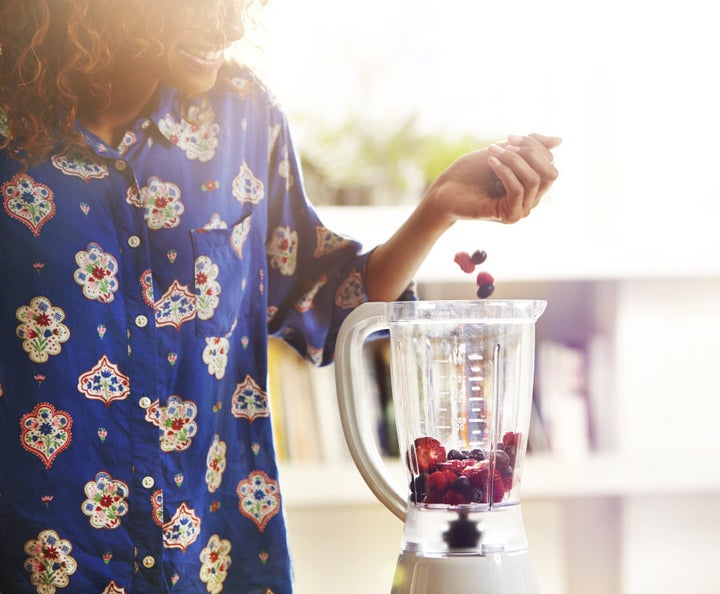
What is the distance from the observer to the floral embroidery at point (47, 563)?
84cm

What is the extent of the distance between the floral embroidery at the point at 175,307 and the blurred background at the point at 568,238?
103 centimetres

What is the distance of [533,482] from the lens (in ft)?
6.54

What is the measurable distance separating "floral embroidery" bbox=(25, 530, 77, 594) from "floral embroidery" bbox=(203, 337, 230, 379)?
209 millimetres

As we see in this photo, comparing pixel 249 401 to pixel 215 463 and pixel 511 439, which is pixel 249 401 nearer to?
pixel 215 463

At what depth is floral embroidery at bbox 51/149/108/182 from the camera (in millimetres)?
870

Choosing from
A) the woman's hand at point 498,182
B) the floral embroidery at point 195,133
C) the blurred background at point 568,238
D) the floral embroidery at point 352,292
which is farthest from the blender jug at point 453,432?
the blurred background at point 568,238

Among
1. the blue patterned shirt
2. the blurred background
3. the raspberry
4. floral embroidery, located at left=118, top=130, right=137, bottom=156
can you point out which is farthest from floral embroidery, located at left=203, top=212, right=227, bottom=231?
the blurred background

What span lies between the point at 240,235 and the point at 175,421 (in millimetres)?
201

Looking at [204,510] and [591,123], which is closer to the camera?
[204,510]

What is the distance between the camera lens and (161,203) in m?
0.92

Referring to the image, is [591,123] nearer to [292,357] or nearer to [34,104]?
[292,357]

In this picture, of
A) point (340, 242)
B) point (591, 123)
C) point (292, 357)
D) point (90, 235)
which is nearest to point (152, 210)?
point (90, 235)

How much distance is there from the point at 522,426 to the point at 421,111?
165 centimetres

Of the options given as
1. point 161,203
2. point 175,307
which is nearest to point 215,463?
point 175,307
